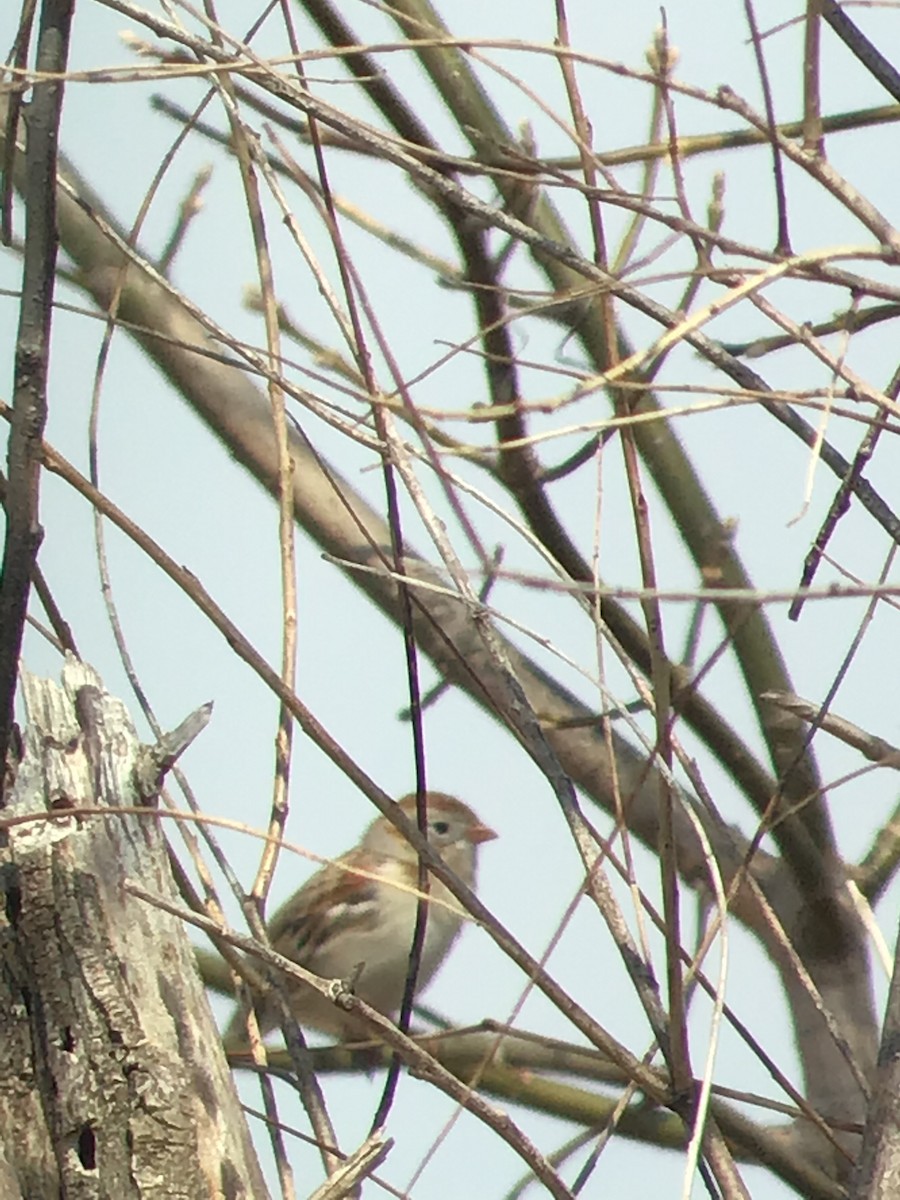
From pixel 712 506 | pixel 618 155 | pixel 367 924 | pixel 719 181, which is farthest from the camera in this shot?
pixel 367 924

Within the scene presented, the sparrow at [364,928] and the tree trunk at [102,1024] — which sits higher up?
the sparrow at [364,928]

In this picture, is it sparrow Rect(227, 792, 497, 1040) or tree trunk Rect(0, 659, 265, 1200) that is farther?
sparrow Rect(227, 792, 497, 1040)

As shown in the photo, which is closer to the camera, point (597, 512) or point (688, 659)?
point (597, 512)

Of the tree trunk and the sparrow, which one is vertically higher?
the sparrow

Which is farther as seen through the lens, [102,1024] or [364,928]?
[364,928]

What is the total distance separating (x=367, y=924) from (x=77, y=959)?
2248mm

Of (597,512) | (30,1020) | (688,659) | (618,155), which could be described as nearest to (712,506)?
(688,659)

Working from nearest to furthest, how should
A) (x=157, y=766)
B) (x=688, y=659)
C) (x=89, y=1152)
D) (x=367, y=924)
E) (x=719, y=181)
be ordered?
(x=89, y=1152)
(x=157, y=766)
(x=719, y=181)
(x=688, y=659)
(x=367, y=924)

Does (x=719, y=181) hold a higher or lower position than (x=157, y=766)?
higher

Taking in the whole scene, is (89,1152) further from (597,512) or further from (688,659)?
(688,659)

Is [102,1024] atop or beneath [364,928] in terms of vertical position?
beneath

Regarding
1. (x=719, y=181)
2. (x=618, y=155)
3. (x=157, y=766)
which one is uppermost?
(x=618, y=155)

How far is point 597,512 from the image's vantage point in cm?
128

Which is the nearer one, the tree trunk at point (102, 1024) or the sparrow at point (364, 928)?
the tree trunk at point (102, 1024)
